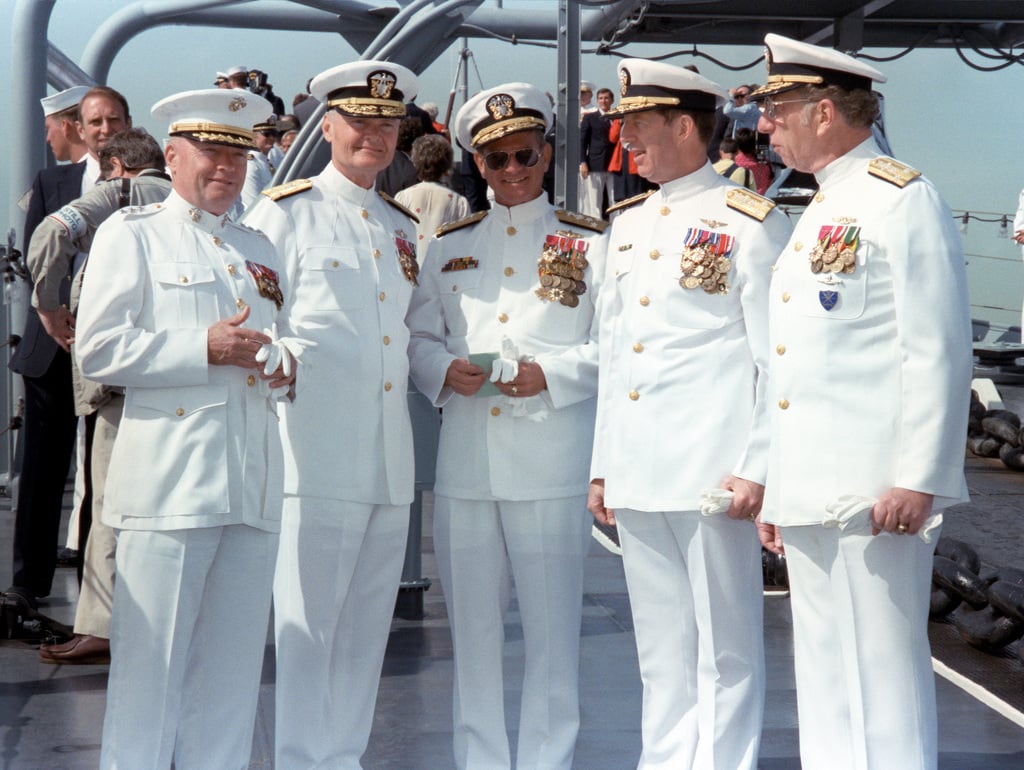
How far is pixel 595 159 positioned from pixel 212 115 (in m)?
8.99

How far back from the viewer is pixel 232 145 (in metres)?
3.58

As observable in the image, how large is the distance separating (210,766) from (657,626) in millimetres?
1133

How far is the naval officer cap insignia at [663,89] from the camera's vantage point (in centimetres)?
363

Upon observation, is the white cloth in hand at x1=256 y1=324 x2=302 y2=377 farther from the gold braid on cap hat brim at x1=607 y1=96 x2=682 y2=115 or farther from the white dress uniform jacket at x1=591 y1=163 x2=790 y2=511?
the gold braid on cap hat brim at x1=607 y1=96 x2=682 y2=115

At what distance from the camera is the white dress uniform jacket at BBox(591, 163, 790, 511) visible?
3592 mm

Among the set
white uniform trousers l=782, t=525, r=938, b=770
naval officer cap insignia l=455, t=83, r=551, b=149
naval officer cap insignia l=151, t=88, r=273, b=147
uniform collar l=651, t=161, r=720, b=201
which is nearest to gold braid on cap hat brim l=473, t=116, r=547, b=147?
naval officer cap insignia l=455, t=83, r=551, b=149

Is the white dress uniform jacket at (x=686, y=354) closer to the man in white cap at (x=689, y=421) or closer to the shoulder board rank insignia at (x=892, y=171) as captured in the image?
the man in white cap at (x=689, y=421)

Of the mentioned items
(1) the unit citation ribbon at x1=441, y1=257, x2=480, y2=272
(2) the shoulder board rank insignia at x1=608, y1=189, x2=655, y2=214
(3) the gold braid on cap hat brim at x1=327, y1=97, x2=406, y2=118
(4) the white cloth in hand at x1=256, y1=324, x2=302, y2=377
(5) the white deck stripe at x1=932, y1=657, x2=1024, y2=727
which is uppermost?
(3) the gold braid on cap hat brim at x1=327, y1=97, x2=406, y2=118

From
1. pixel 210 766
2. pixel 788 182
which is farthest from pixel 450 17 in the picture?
pixel 210 766

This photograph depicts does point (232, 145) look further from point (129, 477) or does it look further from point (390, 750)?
point (390, 750)

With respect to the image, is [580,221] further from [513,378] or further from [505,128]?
[513,378]

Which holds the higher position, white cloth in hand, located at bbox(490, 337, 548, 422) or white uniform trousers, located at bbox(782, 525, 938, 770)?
white cloth in hand, located at bbox(490, 337, 548, 422)

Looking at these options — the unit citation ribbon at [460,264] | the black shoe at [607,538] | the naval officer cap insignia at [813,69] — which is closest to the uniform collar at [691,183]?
the naval officer cap insignia at [813,69]

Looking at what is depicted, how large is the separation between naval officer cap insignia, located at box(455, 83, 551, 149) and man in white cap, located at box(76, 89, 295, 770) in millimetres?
636
